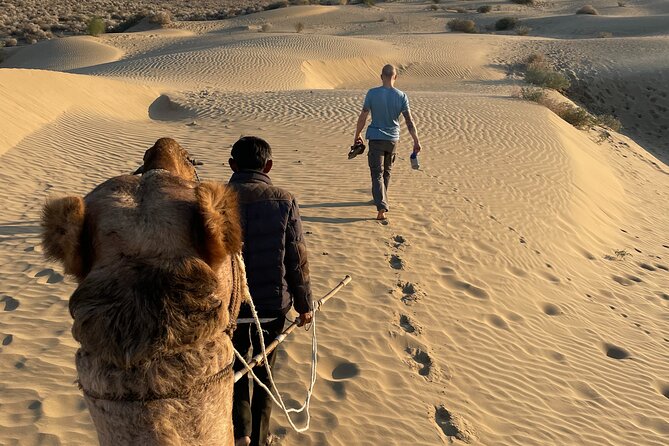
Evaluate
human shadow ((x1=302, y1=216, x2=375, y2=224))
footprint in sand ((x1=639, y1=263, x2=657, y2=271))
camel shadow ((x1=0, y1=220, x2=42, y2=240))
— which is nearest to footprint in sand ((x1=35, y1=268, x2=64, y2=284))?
camel shadow ((x1=0, y1=220, x2=42, y2=240))

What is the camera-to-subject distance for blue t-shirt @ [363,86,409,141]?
7371mm

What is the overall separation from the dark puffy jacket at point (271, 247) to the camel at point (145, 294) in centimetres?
130

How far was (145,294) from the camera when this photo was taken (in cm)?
140

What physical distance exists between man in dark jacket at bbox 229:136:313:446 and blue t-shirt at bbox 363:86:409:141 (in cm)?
450

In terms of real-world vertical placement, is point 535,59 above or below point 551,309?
below

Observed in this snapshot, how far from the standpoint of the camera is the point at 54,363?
4.57 meters

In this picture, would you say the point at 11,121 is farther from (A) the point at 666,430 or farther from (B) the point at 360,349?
(A) the point at 666,430

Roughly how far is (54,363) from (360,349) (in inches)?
106

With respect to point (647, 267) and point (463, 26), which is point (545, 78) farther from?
point (463, 26)

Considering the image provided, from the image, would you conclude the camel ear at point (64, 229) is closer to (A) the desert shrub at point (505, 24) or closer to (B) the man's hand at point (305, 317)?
(B) the man's hand at point (305, 317)

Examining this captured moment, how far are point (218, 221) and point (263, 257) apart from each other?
4.87 feet

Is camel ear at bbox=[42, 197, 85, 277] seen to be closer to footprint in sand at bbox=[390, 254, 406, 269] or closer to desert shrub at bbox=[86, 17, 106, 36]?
footprint in sand at bbox=[390, 254, 406, 269]

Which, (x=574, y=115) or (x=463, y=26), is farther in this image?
(x=463, y=26)

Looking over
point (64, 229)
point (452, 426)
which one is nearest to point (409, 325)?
point (452, 426)
